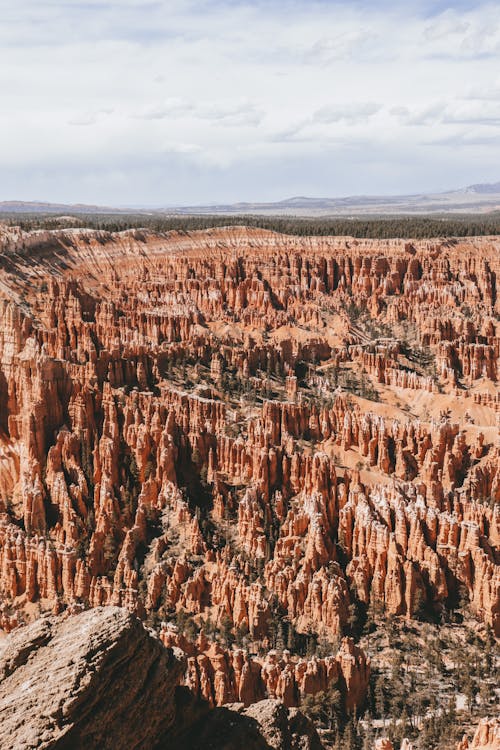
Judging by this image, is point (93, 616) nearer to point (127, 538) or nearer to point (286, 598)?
point (286, 598)

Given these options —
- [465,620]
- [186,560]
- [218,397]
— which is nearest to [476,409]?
[218,397]

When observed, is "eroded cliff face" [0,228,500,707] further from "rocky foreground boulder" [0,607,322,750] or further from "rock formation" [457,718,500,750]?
"rocky foreground boulder" [0,607,322,750]

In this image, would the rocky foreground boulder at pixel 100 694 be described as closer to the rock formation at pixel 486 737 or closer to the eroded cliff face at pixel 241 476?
the rock formation at pixel 486 737

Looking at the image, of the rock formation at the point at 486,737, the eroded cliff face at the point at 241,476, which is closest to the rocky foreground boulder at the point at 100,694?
the rock formation at the point at 486,737

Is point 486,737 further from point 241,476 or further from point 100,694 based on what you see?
point 241,476

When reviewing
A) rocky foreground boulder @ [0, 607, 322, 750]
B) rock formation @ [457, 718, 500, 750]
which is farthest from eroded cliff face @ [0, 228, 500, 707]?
rocky foreground boulder @ [0, 607, 322, 750]
